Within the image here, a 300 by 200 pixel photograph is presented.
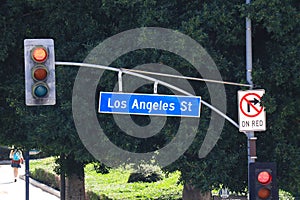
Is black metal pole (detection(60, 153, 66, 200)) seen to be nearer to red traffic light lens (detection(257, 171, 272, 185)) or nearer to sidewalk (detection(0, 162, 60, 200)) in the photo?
sidewalk (detection(0, 162, 60, 200))

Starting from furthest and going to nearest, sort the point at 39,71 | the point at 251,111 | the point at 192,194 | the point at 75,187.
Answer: the point at 75,187 → the point at 192,194 → the point at 251,111 → the point at 39,71

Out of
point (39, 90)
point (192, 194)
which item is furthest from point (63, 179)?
point (39, 90)

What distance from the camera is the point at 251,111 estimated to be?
46.5ft

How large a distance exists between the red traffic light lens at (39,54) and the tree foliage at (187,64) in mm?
4494

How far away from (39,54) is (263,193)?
4893 mm

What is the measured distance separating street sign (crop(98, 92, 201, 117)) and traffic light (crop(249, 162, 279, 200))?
84.8 inches

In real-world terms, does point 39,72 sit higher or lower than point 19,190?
higher

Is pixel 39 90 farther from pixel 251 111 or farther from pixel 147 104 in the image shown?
pixel 251 111

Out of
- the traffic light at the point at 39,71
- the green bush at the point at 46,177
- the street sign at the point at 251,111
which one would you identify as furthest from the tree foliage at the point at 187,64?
the green bush at the point at 46,177

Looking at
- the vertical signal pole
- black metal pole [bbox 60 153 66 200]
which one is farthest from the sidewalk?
the vertical signal pole

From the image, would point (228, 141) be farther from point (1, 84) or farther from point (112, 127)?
point (1, 84)

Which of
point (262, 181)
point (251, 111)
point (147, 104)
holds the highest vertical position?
point (147, 104)

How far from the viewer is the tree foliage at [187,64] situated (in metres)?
15.5

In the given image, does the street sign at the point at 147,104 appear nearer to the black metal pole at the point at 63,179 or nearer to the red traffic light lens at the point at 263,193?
the red traffic light lens at the point at 263,193
